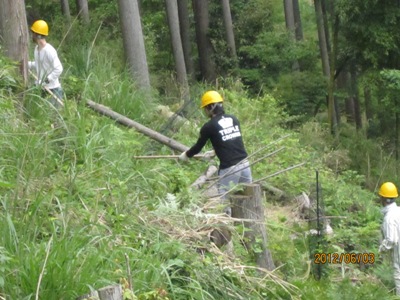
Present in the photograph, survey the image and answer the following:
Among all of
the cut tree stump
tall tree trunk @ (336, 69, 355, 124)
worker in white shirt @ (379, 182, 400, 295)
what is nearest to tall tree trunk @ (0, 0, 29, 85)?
worker in white shirt @ (379, 182, 400, 295)

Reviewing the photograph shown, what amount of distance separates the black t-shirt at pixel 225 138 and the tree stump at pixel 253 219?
76.1 inches

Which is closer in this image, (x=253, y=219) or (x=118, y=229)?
(x=118, y=229)

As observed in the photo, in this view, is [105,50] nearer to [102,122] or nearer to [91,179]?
[102,122]

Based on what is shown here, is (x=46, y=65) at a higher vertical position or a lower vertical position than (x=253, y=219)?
higher

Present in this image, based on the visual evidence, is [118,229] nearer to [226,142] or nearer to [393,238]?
[226,142]

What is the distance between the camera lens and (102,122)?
1237 centimetres

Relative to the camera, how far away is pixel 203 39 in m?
33.9

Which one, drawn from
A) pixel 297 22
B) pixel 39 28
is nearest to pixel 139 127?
pixel 39 28

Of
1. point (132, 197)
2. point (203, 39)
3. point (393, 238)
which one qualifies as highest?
point (132, 197)

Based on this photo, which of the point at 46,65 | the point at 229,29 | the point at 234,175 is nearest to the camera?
the point at 234,175

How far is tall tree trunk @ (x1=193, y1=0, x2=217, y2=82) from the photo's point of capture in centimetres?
3328

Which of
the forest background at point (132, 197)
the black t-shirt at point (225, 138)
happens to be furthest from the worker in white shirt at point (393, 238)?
the black t-shirt at point (225, 138)
